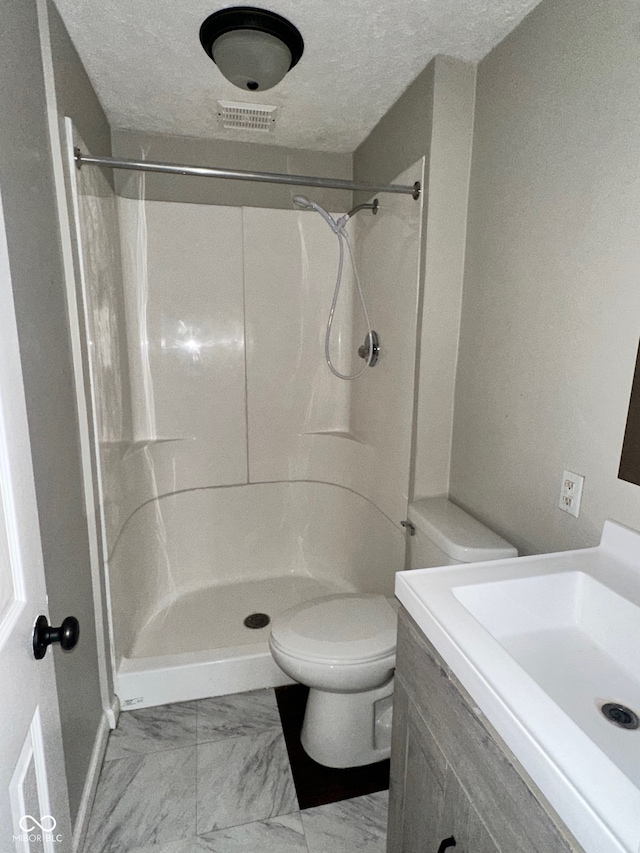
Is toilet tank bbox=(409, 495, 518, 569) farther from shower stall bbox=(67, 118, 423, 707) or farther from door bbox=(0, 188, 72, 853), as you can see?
door bbox=(0, 188, 72, 853)

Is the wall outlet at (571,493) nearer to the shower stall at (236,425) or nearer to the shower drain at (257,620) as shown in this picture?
the shower stall at (236,425)

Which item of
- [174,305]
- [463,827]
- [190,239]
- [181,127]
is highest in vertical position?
[181,127]

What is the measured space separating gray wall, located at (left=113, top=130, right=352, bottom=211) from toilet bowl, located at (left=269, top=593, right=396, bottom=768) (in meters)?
1.90

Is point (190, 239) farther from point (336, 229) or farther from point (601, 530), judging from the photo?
point (601, 530)

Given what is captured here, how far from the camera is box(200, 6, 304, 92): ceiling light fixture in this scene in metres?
1.34

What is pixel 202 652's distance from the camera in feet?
6.24

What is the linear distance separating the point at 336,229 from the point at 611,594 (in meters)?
1.67

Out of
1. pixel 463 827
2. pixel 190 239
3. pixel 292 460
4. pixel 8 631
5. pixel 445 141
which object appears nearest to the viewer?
pixel 8 631

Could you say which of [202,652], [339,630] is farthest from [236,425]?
[339,630]

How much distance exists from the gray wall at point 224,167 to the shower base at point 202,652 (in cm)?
194

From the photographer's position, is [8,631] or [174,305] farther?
[174,305]

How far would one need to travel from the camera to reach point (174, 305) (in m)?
2.30

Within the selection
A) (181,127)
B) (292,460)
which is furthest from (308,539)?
(181,127)

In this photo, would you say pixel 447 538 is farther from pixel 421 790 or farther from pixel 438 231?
pixel 438 231
